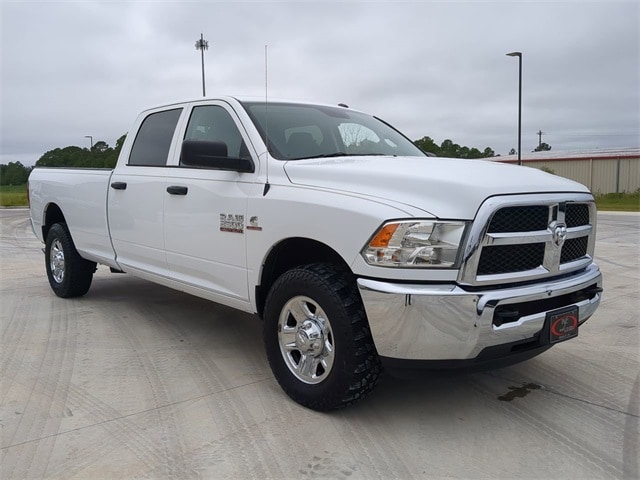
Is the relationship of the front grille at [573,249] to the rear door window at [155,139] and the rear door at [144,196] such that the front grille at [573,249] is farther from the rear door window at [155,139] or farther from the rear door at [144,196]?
the rear door window at [155,139]

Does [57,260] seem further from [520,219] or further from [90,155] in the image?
[520,219]

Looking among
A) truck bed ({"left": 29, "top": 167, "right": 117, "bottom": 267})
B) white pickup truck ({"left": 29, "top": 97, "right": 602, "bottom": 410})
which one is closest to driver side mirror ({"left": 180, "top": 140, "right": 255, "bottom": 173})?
white pickup truck ({"left": 29, "top": 97, "right": 602, "bottom": 410})

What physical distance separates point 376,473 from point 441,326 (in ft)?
2.52

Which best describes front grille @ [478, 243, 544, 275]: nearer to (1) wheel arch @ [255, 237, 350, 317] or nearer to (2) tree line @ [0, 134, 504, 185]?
(1) wheel arch @ [255, 237, 350, 317]

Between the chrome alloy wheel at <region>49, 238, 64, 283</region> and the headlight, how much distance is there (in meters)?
4.69

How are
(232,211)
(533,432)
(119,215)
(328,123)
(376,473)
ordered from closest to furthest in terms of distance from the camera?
(376,473) → (533,432) → (232,211) → (328,123) → (119,215)

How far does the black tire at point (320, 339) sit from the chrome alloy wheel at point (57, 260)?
377 cm

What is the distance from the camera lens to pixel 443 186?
298cm

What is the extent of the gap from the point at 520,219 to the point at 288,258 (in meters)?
1.49

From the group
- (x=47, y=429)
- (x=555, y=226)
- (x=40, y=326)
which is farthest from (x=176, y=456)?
(x=40, y=326)

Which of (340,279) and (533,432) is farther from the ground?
(340,279)

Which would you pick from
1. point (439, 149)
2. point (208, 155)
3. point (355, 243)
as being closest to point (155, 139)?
point (208, 155)

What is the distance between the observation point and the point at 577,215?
11.4 feet

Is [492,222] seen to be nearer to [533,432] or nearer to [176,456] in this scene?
[533,432]
